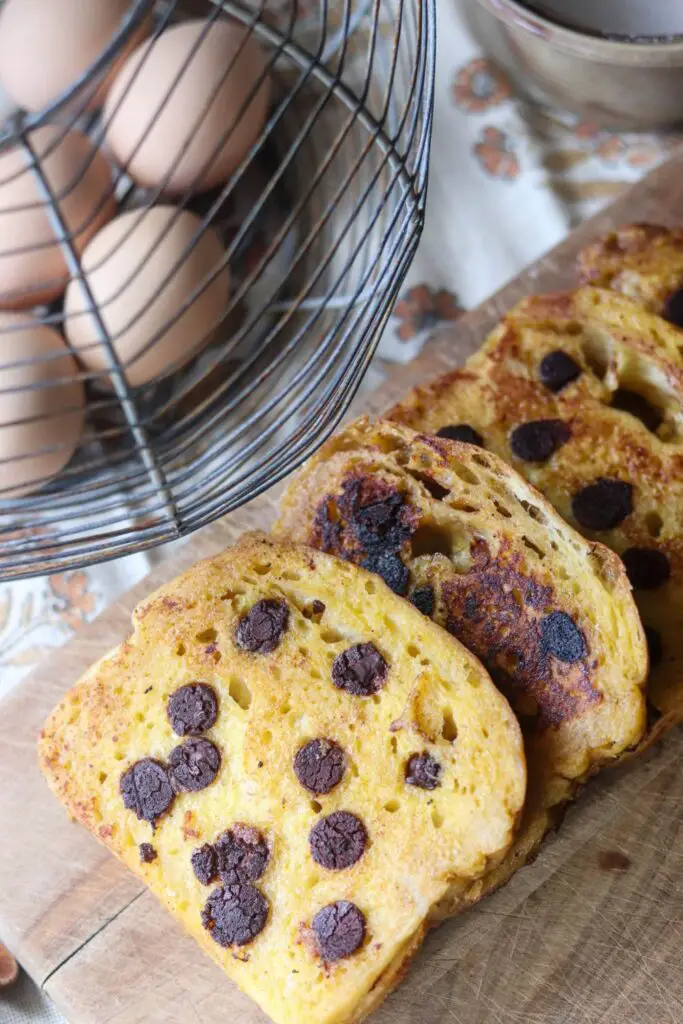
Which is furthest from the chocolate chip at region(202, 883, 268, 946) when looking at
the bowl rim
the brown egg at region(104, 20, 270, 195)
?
the bowl rim

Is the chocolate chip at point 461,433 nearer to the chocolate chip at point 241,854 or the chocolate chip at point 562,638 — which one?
the chocolate chip at point 562,638

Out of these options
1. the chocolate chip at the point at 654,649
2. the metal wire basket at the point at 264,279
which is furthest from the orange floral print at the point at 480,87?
the chocolate chip at the point at 654,649

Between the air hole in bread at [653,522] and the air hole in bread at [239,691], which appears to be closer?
the air hole in bread at [239,691]

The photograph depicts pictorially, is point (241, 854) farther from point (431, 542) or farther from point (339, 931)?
point (431, 542)

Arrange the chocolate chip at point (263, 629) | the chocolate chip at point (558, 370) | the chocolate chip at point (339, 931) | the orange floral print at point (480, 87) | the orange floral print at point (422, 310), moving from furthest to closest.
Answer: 1. the orange floral print at point (480, 87)
2. the orange floral print at point (422, 310)
3. the chocolate chip at point (558, 370)
4. the chocolate chip at point (263, 629)
5. the chocolate chip at point (339, 931)

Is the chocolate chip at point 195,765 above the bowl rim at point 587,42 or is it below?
below

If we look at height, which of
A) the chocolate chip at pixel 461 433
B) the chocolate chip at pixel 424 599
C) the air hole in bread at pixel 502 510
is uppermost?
the chocolate chip at pixel 461 433
